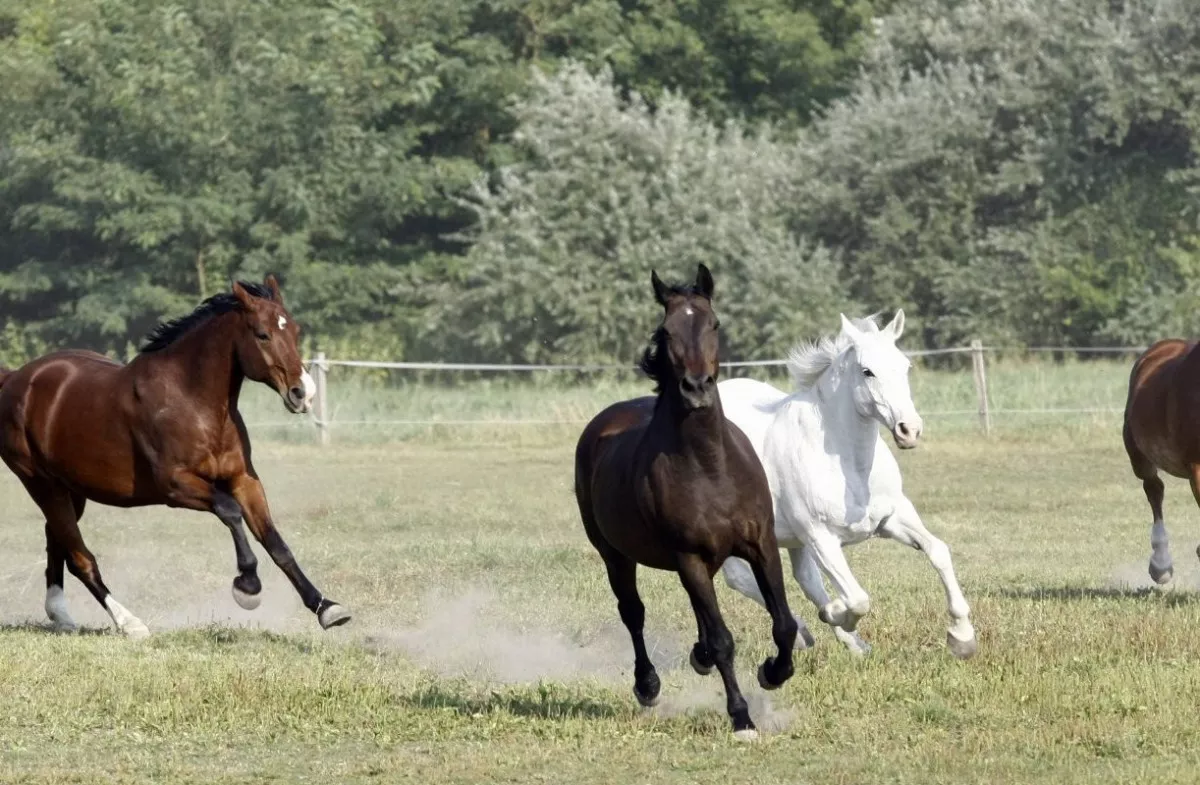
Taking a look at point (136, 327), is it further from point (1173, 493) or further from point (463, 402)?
point (1173, 493)

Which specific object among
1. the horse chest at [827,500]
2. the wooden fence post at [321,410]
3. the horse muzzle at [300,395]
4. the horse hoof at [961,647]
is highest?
the horse muzzle at [300,395]

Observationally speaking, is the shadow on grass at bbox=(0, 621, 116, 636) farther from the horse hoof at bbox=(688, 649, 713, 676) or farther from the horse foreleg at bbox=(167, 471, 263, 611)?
the horse hoof at bbox=(688, 649, 713, 676)

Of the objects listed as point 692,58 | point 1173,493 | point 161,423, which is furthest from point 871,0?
point 161,423

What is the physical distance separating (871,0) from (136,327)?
23.2 metres

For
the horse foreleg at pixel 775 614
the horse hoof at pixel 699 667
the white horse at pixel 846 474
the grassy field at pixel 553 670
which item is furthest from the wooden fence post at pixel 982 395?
the horse foreleg at pixel 775 614

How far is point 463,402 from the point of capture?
98.9 feet

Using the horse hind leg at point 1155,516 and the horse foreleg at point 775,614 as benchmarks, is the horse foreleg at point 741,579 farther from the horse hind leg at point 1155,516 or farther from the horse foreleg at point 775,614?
the horse hind leg at point 1155,516

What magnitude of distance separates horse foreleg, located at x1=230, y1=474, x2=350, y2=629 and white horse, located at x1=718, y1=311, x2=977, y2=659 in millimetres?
2452

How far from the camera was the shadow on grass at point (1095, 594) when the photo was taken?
11.2 metres

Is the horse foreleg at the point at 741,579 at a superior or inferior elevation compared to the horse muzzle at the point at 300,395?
inferior

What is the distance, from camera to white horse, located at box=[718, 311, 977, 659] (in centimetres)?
891

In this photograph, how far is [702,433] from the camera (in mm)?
7535

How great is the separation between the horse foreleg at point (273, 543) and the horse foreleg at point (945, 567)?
2.92 m

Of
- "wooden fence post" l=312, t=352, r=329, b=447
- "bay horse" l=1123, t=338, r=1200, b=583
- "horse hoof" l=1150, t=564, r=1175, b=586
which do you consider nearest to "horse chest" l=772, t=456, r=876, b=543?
"bay horse" l=1123, t=338, r=1200, b=583
